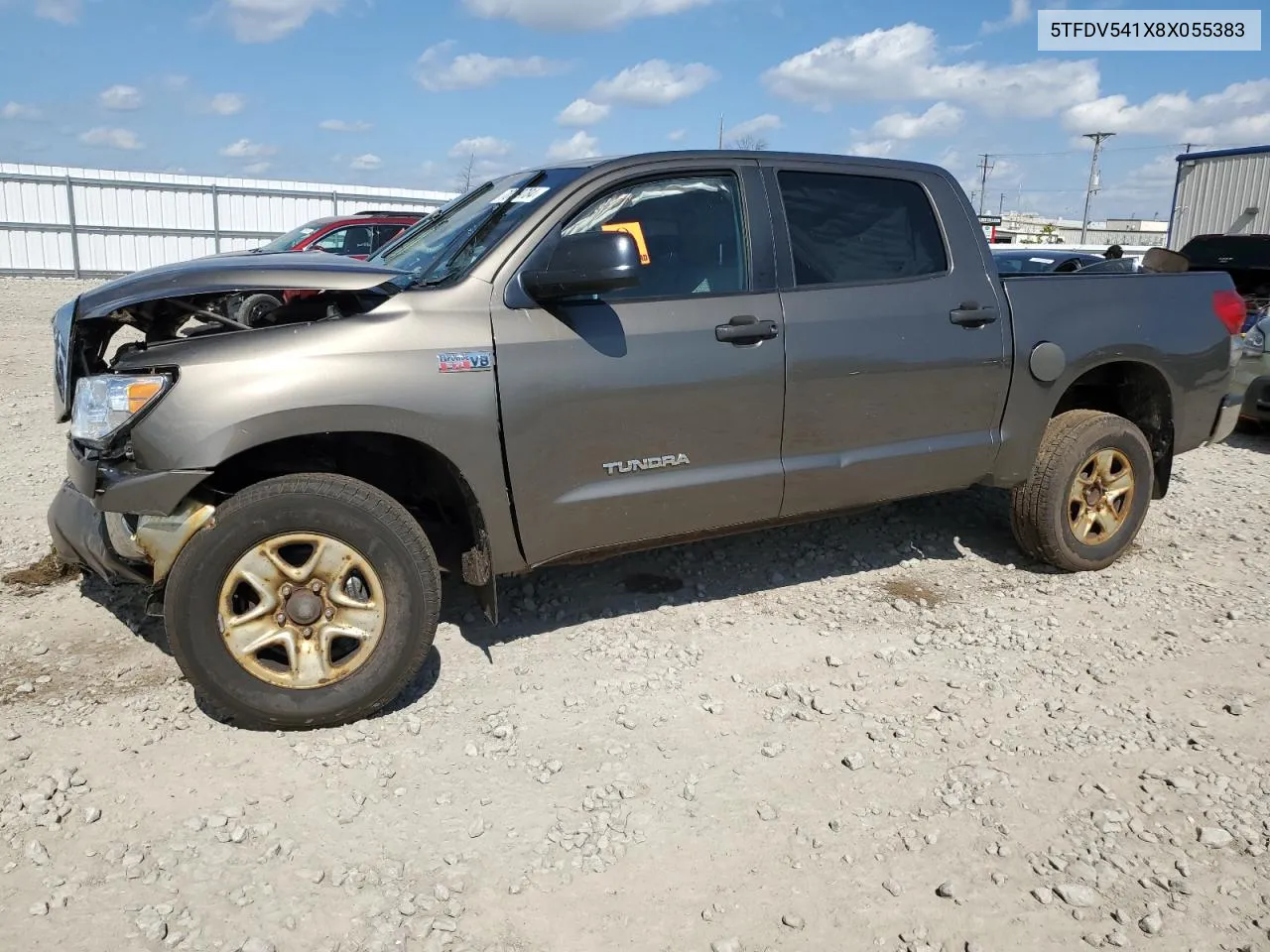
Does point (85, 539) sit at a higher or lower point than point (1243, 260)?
lower

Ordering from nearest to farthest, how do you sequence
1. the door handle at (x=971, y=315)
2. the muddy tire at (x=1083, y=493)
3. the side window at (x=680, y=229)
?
the side window at (x=680, y=229), the door handle at (x=971, y=315), the muddy tire at (x=1083, y=493)

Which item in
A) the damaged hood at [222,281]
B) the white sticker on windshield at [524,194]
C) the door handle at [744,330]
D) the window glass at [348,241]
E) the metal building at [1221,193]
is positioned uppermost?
the metal building at [1221,193]

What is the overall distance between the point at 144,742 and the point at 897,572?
11.2 feet

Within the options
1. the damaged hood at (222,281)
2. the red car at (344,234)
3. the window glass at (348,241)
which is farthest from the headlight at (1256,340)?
the window glass at (348,241)

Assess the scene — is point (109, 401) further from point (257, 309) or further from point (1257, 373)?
point (1257, 373)

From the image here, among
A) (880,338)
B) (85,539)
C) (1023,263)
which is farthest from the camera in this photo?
(1023,263)

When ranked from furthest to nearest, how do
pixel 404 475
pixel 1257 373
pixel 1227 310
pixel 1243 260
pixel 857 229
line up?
pixel 1243 260 < pixel 1257 373 < pixel 1227 310 < pixel 857 229 < pixel 404 475

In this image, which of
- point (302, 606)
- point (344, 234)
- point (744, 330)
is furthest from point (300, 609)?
point (344, 234)

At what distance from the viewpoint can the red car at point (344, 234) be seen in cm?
1377

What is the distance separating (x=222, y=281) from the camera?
323 cm

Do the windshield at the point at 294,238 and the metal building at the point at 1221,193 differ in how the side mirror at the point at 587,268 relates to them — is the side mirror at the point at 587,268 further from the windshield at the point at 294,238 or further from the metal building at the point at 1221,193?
the metal building at the point at 1221,193

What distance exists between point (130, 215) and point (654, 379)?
24.6m

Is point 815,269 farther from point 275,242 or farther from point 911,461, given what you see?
point 275,242

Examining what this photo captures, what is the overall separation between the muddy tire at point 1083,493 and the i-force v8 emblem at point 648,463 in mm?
1987
